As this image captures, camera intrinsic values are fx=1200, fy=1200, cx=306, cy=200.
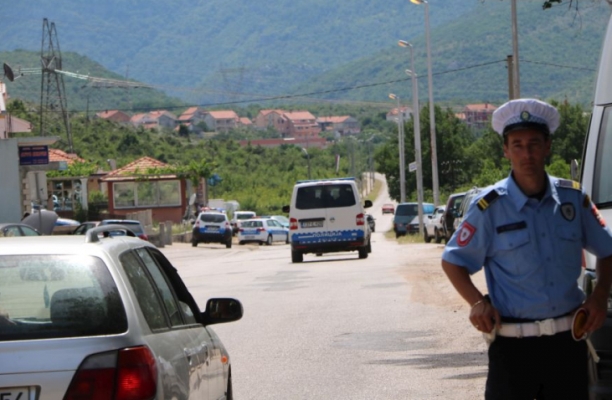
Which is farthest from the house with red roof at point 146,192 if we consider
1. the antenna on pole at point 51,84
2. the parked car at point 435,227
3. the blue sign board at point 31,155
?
the parked car at point 435,227

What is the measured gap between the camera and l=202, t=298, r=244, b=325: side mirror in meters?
6.95

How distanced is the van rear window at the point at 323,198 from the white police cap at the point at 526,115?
80.8 feet

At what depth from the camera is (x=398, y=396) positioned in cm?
955

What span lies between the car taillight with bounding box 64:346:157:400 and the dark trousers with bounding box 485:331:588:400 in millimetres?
1469

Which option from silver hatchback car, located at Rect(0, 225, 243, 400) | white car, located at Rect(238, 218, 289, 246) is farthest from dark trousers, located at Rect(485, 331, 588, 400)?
white car, located at Rect(238, 218, 289, 246)

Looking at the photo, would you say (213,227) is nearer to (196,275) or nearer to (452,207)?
(452,207)

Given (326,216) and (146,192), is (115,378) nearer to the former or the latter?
(326,216)

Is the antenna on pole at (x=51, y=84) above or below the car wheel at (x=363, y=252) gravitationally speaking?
above

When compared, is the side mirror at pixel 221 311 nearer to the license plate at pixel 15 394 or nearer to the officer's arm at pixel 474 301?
the officer's arm at pixel 474 301

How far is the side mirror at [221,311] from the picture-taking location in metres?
6.95

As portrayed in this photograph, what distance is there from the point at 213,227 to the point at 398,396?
4269 cm

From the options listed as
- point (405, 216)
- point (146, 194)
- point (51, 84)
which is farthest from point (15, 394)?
point (51, 84)

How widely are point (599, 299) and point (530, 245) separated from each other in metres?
0.37

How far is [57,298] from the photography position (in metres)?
5.19
